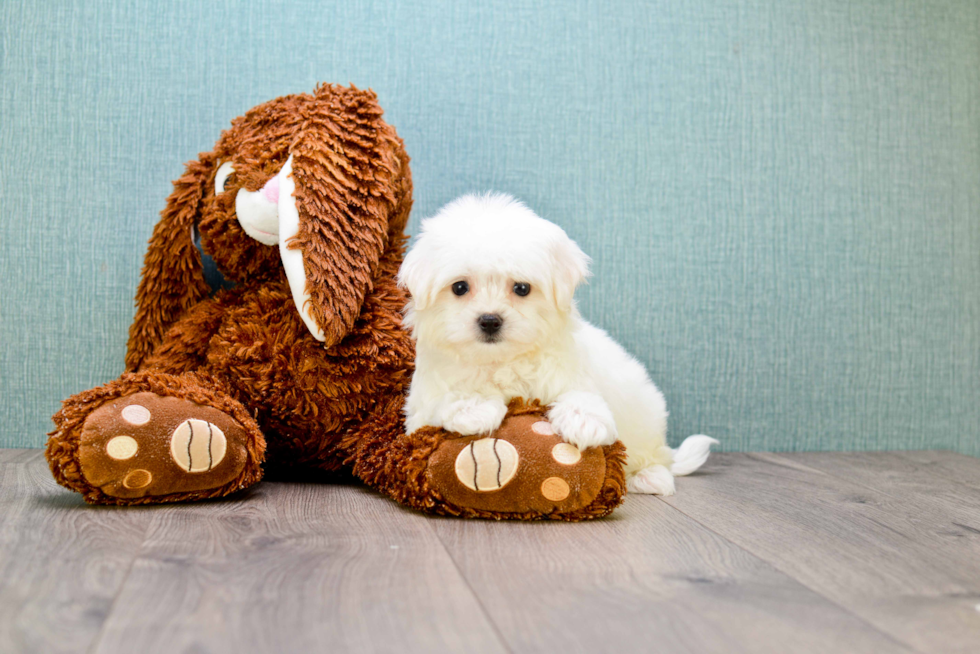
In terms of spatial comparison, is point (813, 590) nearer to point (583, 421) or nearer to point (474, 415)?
point (583, 421)

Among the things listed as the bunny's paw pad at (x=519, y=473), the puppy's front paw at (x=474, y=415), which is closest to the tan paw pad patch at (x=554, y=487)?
the bunny's paw pad at (x=519, y=473)

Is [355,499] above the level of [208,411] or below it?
below

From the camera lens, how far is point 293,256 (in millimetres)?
1282

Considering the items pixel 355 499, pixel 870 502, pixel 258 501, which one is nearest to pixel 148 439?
pixel 258 501

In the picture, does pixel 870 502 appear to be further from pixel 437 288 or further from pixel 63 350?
pixel 63 350

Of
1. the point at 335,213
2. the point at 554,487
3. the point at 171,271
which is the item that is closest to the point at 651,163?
the point at 335,213

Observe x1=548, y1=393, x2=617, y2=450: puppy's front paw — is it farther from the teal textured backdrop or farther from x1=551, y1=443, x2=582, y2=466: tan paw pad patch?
the teal textured backdrop

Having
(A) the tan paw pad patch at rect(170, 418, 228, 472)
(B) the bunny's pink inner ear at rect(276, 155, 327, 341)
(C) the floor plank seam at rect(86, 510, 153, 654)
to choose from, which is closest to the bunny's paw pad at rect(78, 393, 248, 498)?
(A) the tan paw pad patch at rect(170, 418, 228, 472)

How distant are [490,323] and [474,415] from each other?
0.47 ft

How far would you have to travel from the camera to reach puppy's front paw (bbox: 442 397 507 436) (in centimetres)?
114

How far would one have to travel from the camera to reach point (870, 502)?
4.45 ft

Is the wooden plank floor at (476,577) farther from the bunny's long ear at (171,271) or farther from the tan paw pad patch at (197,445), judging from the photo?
the bunny's long ear at (171,271)

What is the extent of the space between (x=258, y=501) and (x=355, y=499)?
16 centimetres

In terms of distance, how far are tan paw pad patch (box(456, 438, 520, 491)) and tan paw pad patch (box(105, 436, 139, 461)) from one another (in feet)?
1.62
